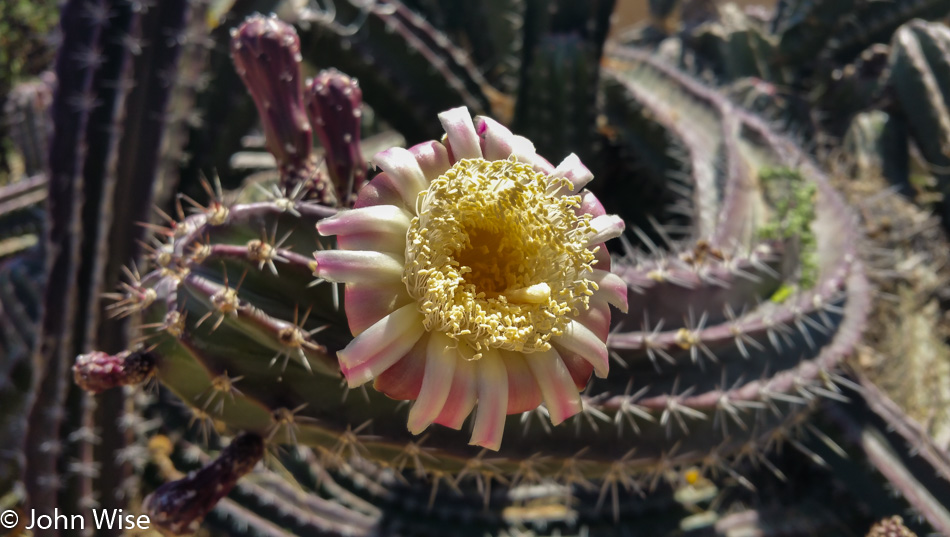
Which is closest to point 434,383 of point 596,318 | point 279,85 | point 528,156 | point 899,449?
point 596,318

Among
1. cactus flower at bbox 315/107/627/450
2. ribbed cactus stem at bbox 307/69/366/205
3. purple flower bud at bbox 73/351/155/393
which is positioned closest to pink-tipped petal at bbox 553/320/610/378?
cactus flower at bbox 315/107/627/450

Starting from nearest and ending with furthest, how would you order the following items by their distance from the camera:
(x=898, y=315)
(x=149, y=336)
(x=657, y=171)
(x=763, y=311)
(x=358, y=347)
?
(x=358, y=347)
(x=149, y=336)
(x=763, y=311)
(x=898, y=315)
(x=657, y=171)

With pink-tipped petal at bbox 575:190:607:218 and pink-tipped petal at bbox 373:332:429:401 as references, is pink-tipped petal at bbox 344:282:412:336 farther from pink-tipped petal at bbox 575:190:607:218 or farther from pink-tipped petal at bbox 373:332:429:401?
pink-tipped petal at bbox 575:190:607:218

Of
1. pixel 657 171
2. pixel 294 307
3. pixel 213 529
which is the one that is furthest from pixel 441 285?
pixel 657 171

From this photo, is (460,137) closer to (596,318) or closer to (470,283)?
(470,283)

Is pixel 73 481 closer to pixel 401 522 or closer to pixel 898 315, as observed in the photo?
pixel 401 522
